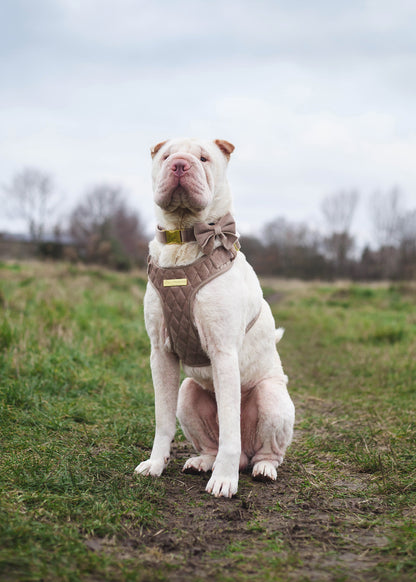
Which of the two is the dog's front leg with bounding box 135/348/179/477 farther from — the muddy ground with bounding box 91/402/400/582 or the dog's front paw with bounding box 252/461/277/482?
the dog's front paw with bounding box 252/461/277/482

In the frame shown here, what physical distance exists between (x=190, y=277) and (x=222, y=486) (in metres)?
1.16

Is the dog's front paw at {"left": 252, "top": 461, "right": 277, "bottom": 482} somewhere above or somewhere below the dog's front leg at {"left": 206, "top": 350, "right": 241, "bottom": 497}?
below

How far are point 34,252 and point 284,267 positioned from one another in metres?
19.2

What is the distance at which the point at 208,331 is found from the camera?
113 inches

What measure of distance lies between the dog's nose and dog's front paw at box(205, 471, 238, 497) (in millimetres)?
1685

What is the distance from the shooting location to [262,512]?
8.52 feet

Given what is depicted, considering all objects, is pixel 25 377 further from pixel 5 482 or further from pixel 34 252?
pixel 34 252

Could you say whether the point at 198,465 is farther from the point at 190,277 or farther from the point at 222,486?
the point at 190,277

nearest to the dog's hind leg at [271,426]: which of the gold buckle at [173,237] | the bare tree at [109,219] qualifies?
the gold buckle at [173,237]

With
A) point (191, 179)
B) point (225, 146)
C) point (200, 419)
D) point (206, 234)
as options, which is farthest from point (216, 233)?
point (200, 419)

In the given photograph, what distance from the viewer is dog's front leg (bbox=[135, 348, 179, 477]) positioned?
10.2ft

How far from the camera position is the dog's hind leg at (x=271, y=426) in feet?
10.4

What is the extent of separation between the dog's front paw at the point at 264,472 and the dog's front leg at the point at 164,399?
21.7 inches

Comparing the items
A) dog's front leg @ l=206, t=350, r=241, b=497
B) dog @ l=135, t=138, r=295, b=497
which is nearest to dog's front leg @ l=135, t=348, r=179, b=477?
dog @ l=135, t=138, r=295, b=497
